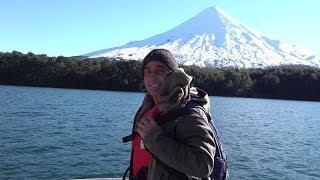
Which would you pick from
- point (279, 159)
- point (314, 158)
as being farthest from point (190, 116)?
point (314, 158)

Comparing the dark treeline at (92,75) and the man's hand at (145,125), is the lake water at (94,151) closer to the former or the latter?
the man's hand at (145,125)

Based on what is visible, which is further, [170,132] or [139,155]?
[139,155]

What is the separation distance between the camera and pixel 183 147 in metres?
2.66

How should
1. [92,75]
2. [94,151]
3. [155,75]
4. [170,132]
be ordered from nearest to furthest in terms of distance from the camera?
1. [170,132]
2. [155,75]
3. [94,151]
4. [92,75]

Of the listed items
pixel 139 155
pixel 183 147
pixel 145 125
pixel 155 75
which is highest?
pixel 155 75

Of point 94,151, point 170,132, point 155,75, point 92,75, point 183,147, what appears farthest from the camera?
point 92,75

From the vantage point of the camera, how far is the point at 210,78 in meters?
101

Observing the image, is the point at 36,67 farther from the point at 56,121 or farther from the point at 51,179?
the point at 51,179

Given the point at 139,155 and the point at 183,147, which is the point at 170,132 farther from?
the point at 139,155

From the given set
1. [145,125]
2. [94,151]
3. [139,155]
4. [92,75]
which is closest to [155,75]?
[145,125]

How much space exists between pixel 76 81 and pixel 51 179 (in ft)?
281

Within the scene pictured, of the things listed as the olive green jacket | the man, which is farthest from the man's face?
the olive green jacket

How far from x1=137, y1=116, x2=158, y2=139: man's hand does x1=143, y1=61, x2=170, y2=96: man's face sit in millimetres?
249

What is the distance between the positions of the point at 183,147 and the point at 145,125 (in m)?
0.30
